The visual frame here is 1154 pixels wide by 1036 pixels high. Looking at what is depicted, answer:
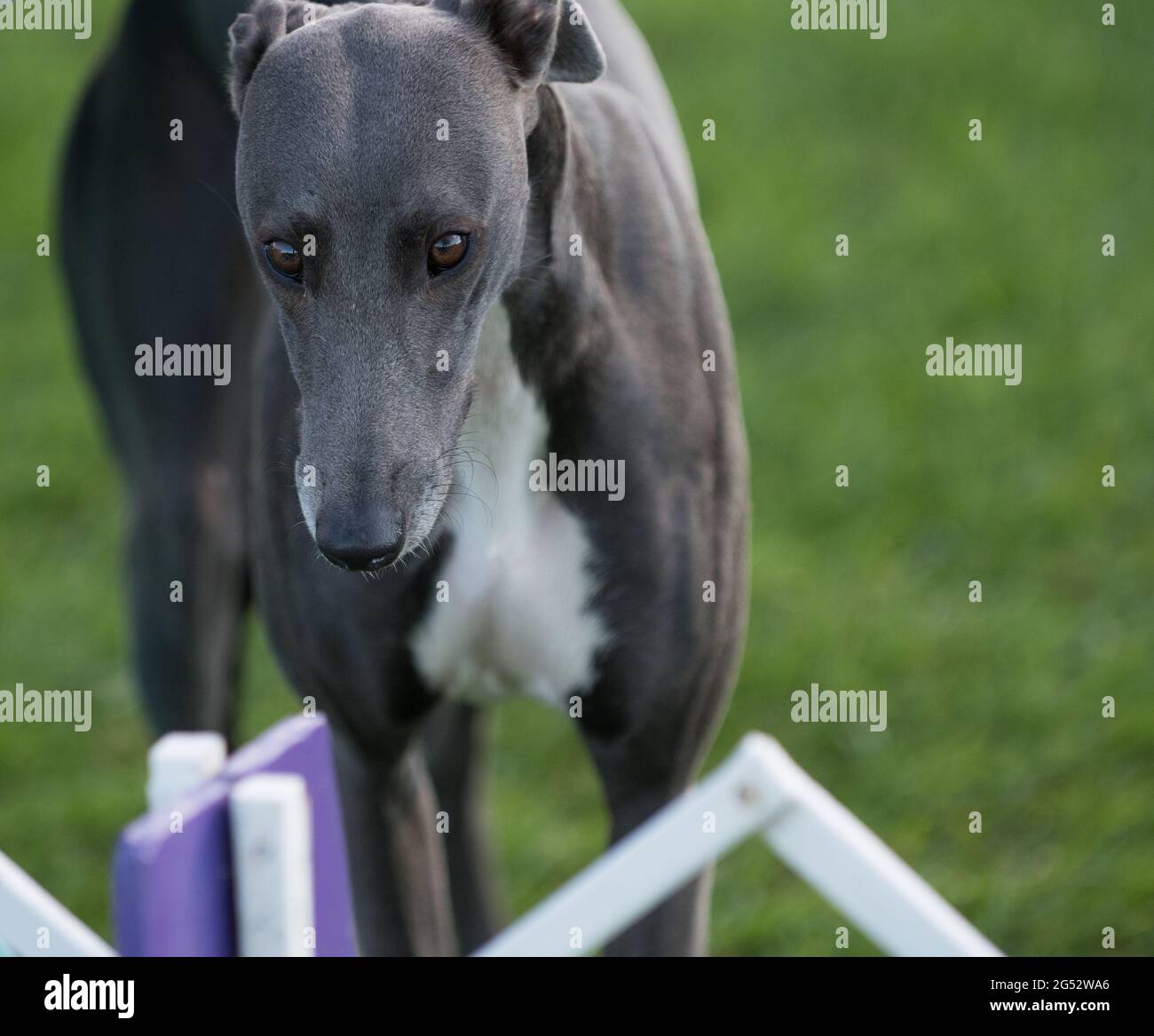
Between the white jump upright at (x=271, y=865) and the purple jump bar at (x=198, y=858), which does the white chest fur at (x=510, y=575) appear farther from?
the white jump upright at (x=271, y=865)

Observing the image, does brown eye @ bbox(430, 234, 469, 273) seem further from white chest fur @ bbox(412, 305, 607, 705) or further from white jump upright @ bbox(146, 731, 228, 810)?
white jump upright @ bbox(146, 731, 228, 810)

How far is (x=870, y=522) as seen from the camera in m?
4.70

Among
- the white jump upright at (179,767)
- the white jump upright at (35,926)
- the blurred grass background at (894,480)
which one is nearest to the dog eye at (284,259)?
the white jump upright at (179,767)

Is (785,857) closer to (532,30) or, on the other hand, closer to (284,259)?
(284,259)

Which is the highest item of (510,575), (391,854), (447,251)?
(447,251)

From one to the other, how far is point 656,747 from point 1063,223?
14.2 feet

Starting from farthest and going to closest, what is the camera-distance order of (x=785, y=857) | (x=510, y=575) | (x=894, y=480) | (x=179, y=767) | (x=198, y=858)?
(x=894, y=480) < (x=510, y=575) < (x=179, y=767) < (x=198, y=858) < (x=785, y=857)

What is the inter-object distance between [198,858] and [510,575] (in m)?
0.62

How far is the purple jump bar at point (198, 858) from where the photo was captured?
172cm

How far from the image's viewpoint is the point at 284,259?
1.81 meters

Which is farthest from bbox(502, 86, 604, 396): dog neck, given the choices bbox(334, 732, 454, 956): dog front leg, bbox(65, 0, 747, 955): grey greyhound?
bbox(334, 732, 454, 956): dog front leg

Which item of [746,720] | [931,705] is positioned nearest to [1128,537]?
[931,705]

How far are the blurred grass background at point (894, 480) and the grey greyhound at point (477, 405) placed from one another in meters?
1.07

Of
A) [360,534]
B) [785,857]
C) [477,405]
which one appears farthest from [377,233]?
[785,857]
